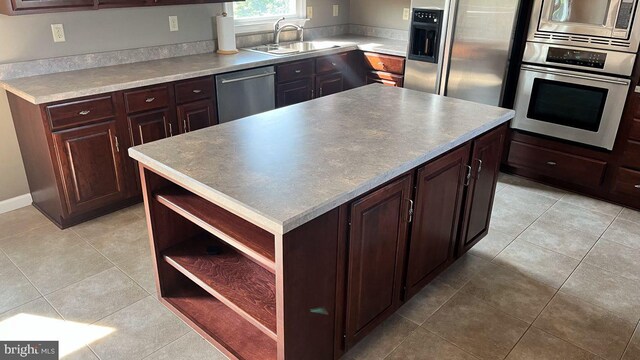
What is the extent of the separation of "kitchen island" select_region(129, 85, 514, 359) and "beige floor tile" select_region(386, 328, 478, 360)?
0.16 m

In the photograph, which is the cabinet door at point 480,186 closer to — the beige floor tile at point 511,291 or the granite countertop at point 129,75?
the beige floor tile at point 511,291

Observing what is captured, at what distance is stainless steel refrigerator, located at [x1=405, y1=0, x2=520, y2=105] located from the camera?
11.9 ft

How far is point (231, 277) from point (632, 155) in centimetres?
298

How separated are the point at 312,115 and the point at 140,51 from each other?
1.90 meters

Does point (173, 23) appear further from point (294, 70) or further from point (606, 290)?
point (606, 290)

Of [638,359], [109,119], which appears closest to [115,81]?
[109,119]

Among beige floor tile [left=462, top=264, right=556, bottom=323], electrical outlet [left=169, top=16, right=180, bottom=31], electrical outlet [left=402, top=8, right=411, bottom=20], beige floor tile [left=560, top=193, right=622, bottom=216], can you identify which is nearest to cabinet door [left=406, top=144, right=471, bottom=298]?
beige floor tile [left=462, top=264, right=556, bottom=323]

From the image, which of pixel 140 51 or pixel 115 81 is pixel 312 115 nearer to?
pixel 115 81

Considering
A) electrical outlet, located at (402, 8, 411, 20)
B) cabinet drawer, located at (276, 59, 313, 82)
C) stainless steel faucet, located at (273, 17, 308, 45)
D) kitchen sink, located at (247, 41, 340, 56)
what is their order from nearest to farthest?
cabinet drawer, located at (276, 59, 313, 82) → kitchen sink, located at (247, 41, 340, 56) → stainless steel faucet, located at (273, 17, 308, 45) → electrical outlet, located at (402, 8, 411, 20)

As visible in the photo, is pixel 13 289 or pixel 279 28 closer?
pixel 13 289

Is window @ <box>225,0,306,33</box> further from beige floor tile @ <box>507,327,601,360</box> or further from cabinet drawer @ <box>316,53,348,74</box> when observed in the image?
beige floor tile @ <box>507,327,601,360</box>

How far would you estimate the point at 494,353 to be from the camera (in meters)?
2.08

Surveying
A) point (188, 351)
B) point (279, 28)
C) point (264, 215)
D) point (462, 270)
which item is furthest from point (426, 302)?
point (279, 28)

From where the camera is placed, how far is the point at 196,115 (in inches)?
135
